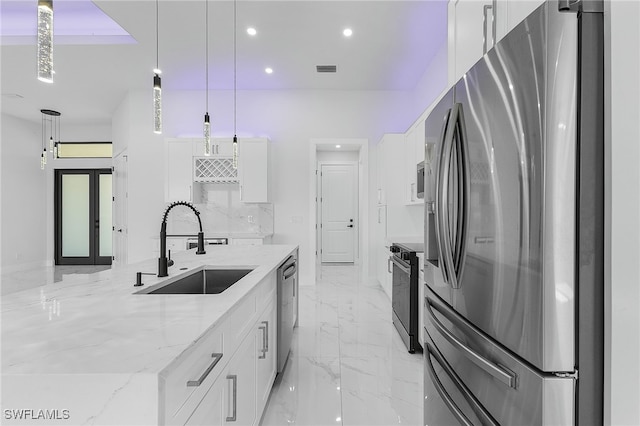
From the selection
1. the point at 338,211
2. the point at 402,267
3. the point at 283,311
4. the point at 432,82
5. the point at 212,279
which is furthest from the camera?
the point at 338,211

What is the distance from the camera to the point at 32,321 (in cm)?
107

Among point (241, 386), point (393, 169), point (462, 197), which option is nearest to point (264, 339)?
point (241, 386)

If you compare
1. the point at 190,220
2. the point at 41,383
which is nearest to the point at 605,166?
the point at 41,383

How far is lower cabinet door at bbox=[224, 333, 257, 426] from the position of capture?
124 cm

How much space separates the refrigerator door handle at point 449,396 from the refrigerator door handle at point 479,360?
0.42 ft

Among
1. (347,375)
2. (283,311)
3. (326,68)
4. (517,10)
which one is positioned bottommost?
(347,375)

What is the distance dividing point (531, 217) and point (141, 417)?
1.05m

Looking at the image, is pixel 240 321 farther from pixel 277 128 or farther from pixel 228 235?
pixel 277 128

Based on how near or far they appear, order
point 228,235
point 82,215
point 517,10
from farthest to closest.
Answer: point 82,215 < point 228,235 < point 517,10

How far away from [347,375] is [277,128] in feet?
13.5

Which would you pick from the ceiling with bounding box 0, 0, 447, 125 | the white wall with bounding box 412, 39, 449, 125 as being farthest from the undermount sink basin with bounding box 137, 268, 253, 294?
the white wall with bounding box 412, 39, 449, 125

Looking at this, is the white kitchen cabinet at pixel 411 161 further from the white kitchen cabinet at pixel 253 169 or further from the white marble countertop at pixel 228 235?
the white marble countertop at pixel 228 235

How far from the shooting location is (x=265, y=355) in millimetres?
1924

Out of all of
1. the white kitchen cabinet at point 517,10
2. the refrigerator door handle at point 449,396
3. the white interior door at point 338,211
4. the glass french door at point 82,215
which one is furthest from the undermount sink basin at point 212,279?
the glass french door at point 82,215
